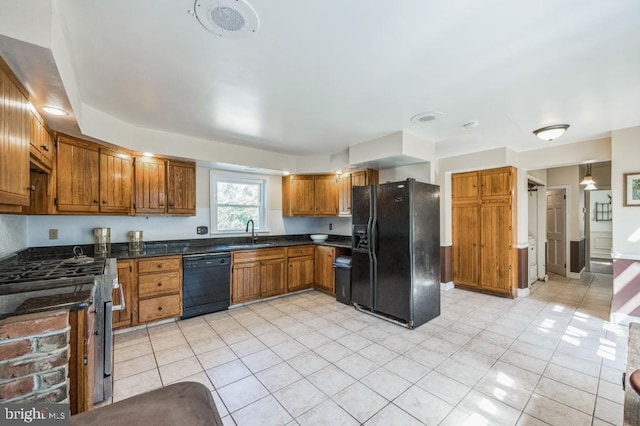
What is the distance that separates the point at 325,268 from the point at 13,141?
12.7 ft

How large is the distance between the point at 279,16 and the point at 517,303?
4873 mm

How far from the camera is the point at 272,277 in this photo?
4.33 meters

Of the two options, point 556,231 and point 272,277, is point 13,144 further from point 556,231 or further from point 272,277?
point 556,231

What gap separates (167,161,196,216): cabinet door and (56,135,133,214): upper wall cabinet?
0.48 metres

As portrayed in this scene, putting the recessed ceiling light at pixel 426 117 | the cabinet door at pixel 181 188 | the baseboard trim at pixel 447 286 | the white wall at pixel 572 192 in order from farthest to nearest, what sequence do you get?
the white wall at pixel 572 192 < the baseboard trim at pixel 447 286 < the cabinet door at pixel 181 188 < the recessed ceiling light at pixel 426 117

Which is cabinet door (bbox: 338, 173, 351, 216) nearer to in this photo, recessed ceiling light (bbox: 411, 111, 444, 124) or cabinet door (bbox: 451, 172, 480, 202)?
recessed ceiling light (bbox: 411, 111, 444, 124)

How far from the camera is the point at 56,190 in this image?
2723 mm

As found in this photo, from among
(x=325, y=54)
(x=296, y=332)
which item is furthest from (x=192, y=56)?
(x=296, y=332)

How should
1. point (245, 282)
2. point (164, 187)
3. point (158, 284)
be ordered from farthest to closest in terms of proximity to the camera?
point (245, 282)
point (164, 187)
point (158, 284)

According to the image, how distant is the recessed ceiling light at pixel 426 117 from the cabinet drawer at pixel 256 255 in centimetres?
279

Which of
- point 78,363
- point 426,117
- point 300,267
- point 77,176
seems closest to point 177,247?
point 77,176

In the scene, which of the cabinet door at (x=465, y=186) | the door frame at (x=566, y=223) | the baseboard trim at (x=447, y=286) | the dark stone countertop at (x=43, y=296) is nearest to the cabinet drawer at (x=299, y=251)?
the baseboard trim at (x=447, y=286)

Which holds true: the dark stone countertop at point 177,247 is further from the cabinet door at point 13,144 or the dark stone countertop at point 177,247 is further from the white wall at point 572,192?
the white wall at point 572,192

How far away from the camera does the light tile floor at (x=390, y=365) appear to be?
1901mm
